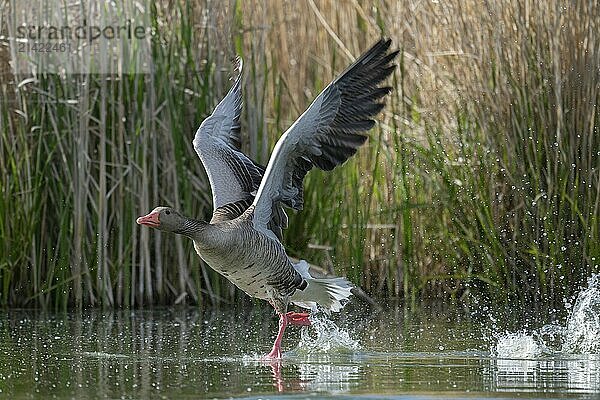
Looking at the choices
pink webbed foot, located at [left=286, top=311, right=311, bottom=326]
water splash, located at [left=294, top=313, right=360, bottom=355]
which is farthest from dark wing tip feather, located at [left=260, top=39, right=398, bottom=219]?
water splash, located at [left=294, top=313, right=360, bottom=355]

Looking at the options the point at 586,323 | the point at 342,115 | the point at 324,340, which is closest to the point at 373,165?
the point at 324,340

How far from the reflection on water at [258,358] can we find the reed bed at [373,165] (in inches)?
20.7

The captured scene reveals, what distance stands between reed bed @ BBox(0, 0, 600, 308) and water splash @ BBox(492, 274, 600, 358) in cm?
78

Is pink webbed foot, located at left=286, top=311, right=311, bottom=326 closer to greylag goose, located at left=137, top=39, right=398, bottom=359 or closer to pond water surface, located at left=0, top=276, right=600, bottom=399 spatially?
greylag goose, located at left=137, top=39, right=398, bottom=359

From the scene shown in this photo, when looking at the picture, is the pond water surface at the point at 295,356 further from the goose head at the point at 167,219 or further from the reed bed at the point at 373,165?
the goose head at the point at 167,219

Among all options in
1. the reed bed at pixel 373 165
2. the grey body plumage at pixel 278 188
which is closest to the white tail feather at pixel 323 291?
the grey body plumage at pixel 278 188

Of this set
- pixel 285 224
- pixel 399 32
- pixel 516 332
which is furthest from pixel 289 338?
pixel 399 32

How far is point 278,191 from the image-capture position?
8.57 metres

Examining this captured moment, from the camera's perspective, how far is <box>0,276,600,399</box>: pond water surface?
656cm

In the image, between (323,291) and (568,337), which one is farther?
(323,291)

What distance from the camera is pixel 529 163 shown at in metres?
10.5

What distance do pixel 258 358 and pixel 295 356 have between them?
0.36 meters

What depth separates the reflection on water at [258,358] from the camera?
21.8ft

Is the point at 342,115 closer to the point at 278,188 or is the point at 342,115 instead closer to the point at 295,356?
the point at 278,188
